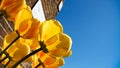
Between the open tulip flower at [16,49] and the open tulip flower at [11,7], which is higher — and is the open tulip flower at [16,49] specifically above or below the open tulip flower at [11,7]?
below

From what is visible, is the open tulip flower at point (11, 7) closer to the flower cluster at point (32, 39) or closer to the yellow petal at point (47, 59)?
the flower cluster at point (32, 39)

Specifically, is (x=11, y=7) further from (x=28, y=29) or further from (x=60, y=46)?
(x=60, y=46)

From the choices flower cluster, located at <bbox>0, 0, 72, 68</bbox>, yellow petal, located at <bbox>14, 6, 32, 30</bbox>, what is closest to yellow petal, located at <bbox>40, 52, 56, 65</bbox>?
flower cluster, located at <bbox>0, 0, 72, 68</bbox>

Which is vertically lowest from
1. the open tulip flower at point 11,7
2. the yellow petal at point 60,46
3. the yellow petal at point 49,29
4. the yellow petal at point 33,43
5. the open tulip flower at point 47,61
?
the open tulip flower at point 47,61

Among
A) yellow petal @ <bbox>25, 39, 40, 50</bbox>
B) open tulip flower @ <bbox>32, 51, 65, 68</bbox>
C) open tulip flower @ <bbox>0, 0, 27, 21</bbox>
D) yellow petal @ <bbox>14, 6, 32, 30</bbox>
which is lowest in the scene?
open tulip flower @ <bbox>32, 51, 65, 68</bbox>

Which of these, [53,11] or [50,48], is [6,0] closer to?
[50,48]

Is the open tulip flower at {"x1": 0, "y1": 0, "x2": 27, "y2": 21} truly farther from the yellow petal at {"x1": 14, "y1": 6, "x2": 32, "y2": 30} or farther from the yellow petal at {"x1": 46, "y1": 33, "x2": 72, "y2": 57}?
the yellow petal at {"x1": 46, "y1": 33, "x2": 72, "y2": 57}

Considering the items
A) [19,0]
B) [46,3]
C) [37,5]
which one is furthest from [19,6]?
[46,3]

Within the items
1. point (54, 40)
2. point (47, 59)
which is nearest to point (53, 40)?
point (54, 40)

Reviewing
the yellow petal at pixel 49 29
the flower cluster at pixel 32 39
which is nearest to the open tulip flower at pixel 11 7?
the flower cluster at pixel 32 39
